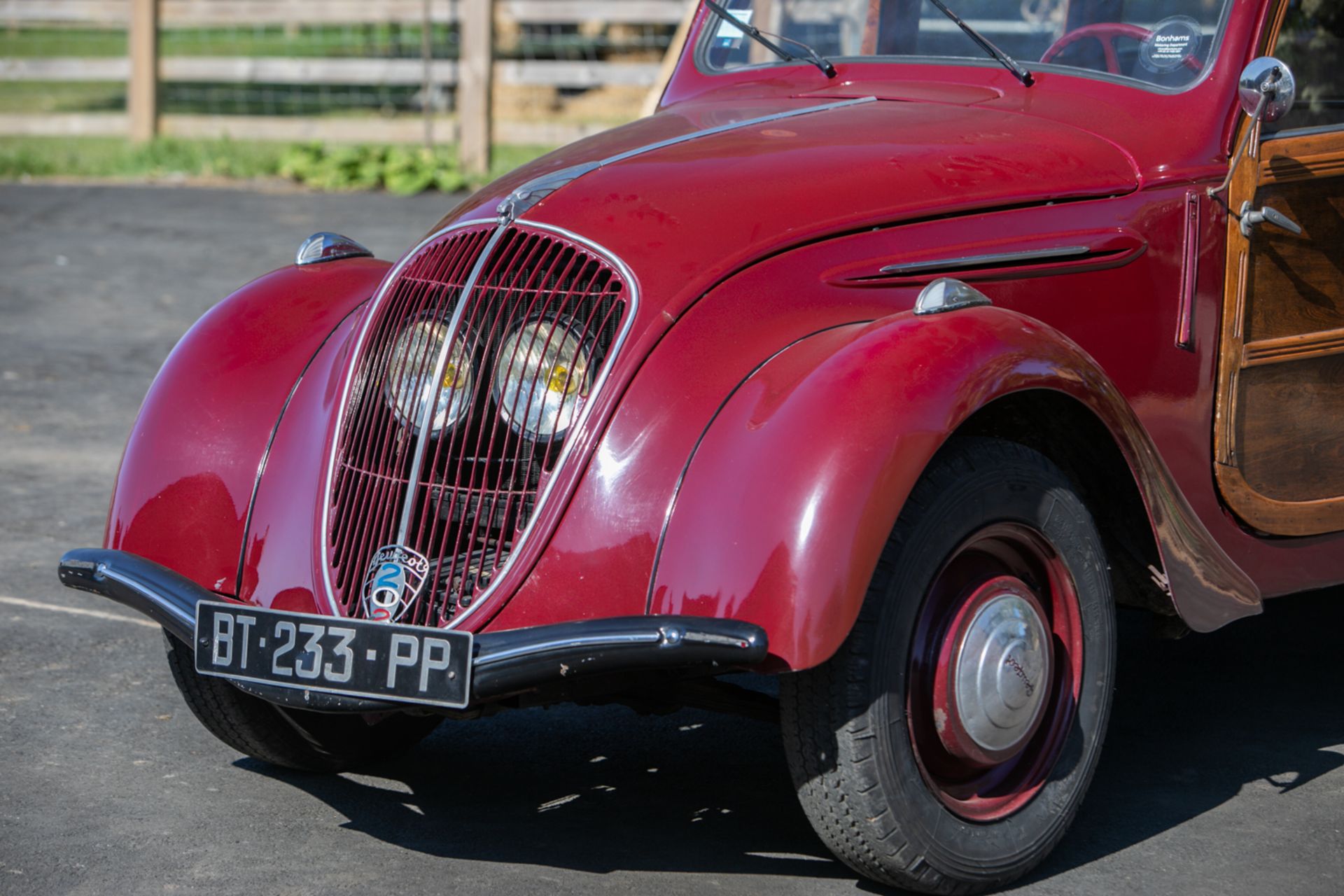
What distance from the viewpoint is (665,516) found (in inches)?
117

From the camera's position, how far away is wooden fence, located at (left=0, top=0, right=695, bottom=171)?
556 inches

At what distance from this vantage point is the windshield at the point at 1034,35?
3.87 metres

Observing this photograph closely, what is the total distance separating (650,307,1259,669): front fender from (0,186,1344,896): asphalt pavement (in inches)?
26.5

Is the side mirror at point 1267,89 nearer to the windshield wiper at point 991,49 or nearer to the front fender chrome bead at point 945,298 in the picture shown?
the windshield wiper at point 991,49

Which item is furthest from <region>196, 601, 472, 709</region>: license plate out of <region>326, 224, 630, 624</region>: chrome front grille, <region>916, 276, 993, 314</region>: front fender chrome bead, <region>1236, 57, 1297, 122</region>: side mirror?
<region>1236, 57, 1297, 122</region>: side mirror

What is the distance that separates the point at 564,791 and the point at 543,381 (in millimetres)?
1060

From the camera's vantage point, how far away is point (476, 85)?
14.1 meters

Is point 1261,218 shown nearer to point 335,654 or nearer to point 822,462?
point 822,462

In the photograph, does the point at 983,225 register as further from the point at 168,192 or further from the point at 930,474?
the point at 168,192

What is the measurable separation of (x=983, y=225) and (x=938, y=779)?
110 centimetres

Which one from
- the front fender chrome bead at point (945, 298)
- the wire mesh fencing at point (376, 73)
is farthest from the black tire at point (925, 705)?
the wire mesh fencing at point (376, 73)

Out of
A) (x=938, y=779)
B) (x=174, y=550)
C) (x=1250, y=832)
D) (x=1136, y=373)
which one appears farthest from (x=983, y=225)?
(x=174, y=550)

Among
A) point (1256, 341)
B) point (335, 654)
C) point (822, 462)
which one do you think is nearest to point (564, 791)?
point (335, 654)

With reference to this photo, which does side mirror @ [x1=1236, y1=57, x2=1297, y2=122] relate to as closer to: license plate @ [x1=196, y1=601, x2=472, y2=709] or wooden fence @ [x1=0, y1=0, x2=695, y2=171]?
license plate @ [x1=196, y1=601, x2=472, y2=709]
